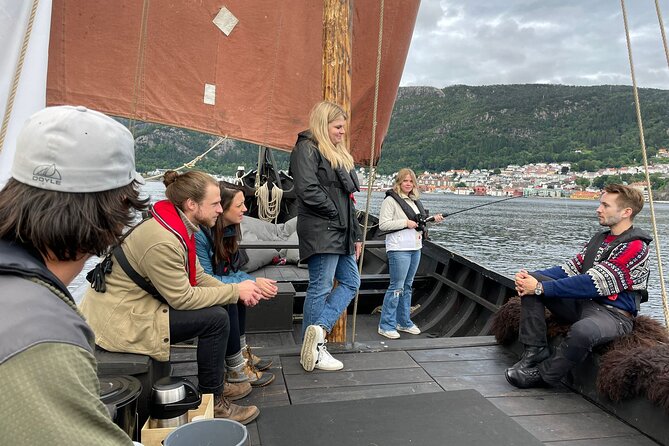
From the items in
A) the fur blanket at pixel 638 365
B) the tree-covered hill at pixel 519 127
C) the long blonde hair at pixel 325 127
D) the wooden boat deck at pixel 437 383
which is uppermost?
the tree-covered hill at pixel 519 127

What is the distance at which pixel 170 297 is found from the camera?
2.07 meters

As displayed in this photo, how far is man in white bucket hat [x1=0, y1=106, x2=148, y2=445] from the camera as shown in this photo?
0.61m

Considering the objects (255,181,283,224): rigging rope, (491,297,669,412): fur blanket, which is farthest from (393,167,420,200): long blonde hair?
(255,181,283,224): rigging rope

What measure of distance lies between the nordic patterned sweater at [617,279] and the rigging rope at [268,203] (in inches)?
218

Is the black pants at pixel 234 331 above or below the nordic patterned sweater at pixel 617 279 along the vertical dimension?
below

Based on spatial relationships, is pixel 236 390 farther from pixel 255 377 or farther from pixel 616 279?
pixel 616 279

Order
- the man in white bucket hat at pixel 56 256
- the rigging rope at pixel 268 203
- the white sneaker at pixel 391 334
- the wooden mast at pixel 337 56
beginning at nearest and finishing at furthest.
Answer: the man in white bucket hat at pixel 56 256
the wooden mast at pixel 337 56
the white sneaker at pixel 391 334
the rigging rope at pixel 268 203

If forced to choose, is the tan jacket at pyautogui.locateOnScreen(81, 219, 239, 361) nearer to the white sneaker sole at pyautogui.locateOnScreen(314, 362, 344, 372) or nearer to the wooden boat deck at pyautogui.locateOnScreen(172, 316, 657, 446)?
the wooden boat deck at pyautogui.locateOnScreen(172, 316, 657, 446)

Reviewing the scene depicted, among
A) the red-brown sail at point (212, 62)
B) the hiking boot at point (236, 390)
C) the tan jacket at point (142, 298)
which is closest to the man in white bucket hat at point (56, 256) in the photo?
the tan jacket at point (142, 298)

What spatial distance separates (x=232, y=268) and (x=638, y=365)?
223cm

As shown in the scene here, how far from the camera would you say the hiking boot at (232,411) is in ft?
7.32

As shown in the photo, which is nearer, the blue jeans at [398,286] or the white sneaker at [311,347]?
the white sneaker at [311,347]

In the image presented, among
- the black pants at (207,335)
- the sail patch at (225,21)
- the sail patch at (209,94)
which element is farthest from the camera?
the sail patch at (209,94)

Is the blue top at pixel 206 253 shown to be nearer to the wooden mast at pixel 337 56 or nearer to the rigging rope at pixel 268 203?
the wooden mast at pixel 337 56
